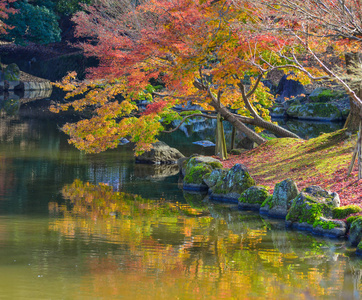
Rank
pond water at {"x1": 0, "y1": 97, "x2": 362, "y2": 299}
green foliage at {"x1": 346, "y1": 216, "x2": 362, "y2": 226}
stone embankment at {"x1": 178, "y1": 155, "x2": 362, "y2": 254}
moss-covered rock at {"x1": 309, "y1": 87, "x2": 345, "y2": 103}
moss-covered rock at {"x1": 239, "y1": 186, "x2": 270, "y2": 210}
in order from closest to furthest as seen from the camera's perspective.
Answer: pond water at {"x1": 0, "y1": 97, "x2": 362, "y2": 299}, green foliage at {"x1": 346, "y1": 216, "x2": 362, "y2": 226}, stone embankment at {"x1": 178, "y1": 155, "x2": 362, "y2": 254}, moss-covered rock at {"x1": 239, "y1": 186, "x2": 270, "y2": 210}, moss-covered rock at {"x1": 309, "y1": 87, "x2": 345, "y2": 103}

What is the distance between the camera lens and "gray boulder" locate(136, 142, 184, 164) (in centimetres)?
2062

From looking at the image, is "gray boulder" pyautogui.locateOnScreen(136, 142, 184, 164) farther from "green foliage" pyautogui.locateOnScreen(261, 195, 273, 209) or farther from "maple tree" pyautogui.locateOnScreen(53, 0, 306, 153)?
"green foliage" pyautogui.locateOnScreen(261, 195, 273, 209)

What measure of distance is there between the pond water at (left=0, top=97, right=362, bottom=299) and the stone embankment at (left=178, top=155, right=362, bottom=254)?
334mm

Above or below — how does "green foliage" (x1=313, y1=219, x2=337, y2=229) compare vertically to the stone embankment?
below

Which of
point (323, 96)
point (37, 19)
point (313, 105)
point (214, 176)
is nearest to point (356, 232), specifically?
point (214, 176)

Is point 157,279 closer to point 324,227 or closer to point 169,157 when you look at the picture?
point 324,227

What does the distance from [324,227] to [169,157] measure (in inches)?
432

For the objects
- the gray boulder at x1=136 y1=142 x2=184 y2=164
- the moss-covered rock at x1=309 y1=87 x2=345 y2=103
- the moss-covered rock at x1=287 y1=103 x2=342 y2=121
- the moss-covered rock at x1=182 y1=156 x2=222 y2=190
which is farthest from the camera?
the moss-covered rock at x1=309 y1=87 x2=345 y2=103

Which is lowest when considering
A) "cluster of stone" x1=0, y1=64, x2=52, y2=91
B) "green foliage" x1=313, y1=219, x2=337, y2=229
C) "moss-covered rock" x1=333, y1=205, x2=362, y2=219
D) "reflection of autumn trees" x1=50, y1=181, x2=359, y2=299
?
"reflection of autumn trees" x1=50, y1=181, x2=359, y2=299

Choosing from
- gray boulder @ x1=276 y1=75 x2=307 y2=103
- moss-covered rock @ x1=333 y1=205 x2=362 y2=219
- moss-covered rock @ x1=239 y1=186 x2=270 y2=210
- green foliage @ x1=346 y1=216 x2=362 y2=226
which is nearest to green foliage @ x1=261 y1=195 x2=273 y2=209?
moss-covered rock @ x1=239 y1=186 x2=270 y2=210

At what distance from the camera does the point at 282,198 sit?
12.2m

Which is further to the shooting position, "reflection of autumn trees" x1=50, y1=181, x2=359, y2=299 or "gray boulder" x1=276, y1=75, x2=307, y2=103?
"gray boulder" x1=276, y1=75, x2=307, y2=103

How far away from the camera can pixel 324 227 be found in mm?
10703

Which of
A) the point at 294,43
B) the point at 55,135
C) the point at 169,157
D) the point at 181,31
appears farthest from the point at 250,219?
the point at 55,135
